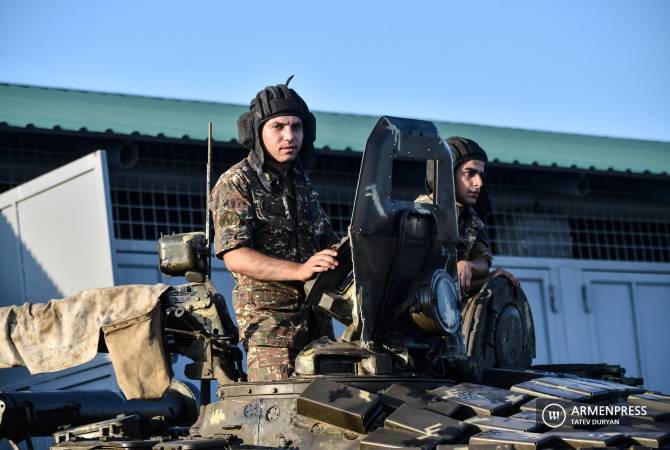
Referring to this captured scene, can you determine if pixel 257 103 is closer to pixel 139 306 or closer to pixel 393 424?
pixel 139 306

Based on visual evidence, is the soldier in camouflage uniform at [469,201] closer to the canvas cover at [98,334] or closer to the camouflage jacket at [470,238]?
the camouflage jacket at [470,238]

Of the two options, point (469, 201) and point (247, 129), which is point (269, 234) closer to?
point (247, 129)

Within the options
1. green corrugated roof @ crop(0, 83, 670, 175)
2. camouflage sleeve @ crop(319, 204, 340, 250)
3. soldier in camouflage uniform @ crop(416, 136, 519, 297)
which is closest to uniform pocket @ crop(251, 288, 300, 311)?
camouflage sleeve @ crop(319, 204, 340, 250)

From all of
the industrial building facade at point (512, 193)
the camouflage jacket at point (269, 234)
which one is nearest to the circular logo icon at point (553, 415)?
the camouflage jacket at point (269, 234)

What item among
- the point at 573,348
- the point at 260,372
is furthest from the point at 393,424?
the point at 573,348

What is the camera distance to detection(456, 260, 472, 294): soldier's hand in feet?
30.6

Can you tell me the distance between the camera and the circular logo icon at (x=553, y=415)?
7.21m

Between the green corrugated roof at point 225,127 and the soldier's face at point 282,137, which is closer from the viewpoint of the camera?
the soldier's face at point 282,137

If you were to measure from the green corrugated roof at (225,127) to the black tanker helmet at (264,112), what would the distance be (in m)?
6.28

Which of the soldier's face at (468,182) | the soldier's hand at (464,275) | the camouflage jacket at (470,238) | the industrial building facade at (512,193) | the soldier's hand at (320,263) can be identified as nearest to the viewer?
the soldier's hand at (320,263)

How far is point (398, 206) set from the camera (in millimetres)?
8367

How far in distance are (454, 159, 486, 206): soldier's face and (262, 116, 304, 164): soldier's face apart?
5.68 ft

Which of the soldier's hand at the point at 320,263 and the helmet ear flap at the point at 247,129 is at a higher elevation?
the helmet ear flap at the point at 247,129

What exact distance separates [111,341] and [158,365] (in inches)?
14.5
